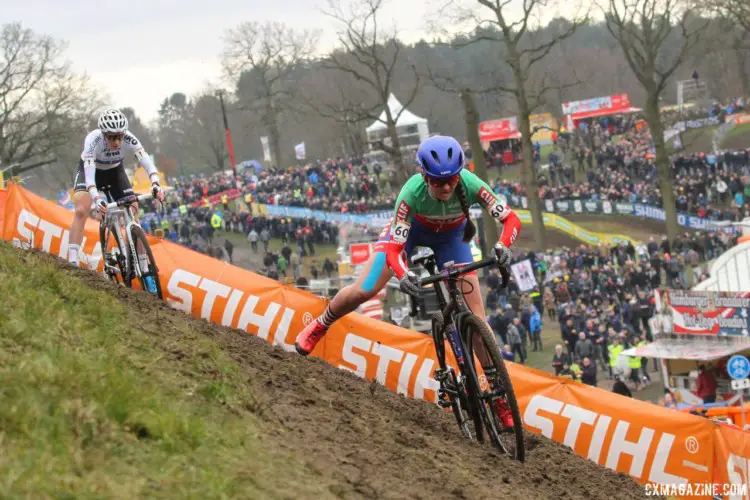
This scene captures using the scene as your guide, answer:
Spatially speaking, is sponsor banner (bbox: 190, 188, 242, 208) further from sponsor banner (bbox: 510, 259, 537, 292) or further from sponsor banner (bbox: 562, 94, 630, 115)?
sponsor banner (bbox: 510, 259, 537, 292)

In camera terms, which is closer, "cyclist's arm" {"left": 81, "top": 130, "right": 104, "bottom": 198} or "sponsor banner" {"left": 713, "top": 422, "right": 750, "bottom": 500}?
"sponsor banner" {"left": 713, "top": 422, "right": 750, "bottom": 500}

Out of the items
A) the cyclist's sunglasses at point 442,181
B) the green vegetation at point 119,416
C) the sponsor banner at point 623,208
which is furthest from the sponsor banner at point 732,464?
the sponsor banner at point 623,208

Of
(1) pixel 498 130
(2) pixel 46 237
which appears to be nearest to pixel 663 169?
(1) pixel 498 130

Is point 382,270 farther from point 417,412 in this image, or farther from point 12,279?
point 12,279

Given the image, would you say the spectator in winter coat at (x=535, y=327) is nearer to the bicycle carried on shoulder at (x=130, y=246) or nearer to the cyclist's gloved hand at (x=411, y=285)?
the bicycle carried on shoulder at (x=130, y=246)

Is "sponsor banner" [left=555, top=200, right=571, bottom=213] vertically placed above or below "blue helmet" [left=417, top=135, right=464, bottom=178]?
below

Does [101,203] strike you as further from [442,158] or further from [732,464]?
[732,464]

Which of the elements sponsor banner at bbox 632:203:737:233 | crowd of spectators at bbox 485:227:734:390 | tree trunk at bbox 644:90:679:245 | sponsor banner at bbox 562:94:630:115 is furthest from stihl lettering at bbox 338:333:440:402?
sponsor banner at bbox 562:94:630:115

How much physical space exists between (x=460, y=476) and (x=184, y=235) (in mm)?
35101

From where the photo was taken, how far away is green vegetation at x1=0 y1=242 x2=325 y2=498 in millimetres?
4230

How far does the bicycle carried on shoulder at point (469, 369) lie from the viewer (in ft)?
22.4

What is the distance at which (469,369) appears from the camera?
279 inches

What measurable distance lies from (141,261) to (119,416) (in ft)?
17.2

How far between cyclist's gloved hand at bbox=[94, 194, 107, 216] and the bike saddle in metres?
3.69
